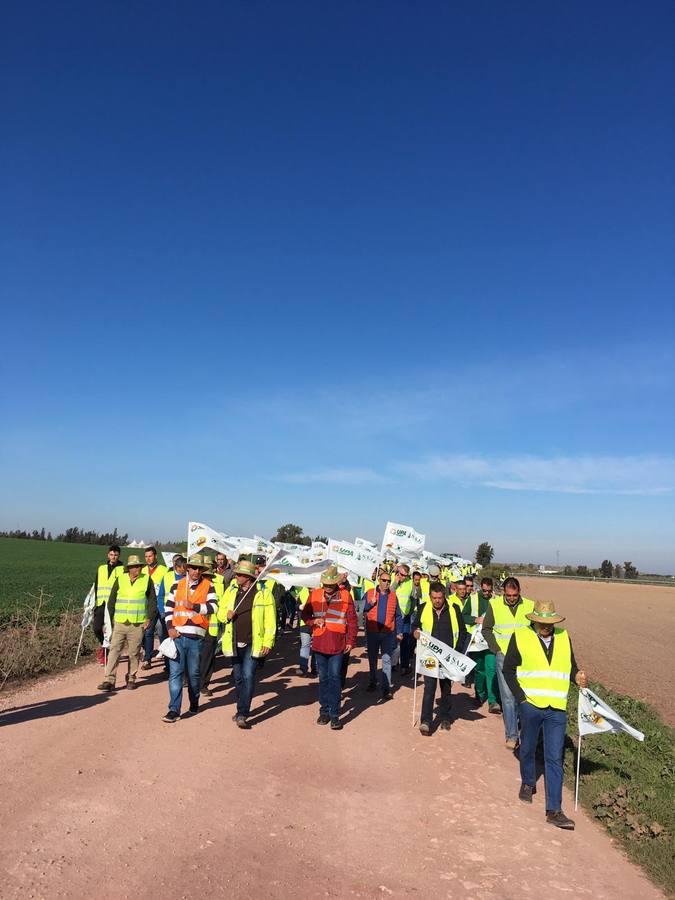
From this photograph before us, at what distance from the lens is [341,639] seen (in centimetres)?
827

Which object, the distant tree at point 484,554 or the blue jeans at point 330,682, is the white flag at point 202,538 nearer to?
the blue jeans at point 330,682

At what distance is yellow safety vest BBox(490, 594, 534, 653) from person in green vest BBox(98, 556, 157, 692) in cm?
502

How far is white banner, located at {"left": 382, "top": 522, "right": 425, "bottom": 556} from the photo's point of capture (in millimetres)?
17672

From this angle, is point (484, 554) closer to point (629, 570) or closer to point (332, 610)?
point (629, 570)

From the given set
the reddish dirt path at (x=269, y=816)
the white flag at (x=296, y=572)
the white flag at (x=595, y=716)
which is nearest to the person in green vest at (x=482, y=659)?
the reddish dirt path at (x=269, y=816)

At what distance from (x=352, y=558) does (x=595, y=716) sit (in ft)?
23.6

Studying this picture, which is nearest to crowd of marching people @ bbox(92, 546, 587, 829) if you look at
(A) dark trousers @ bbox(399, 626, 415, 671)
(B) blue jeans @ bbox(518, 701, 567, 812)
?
(B) blue jeans @ bbox(518, 701, 567, 812)

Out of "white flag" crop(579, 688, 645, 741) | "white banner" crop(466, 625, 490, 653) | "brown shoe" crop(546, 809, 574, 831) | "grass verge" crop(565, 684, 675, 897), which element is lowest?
"grass verge" crop(565, 684, 675, 897)

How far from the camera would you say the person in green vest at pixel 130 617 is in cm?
917

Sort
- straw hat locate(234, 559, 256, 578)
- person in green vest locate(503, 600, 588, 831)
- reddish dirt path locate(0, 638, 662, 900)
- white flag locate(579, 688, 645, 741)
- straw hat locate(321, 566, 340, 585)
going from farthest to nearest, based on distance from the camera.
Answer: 1. straw hat locate(321, 566, 340, 585)
2. straw hat locate(234, 559, 256, 578)
3. white flag locate(579, 688, 645, 741)
4. person in green vest locate(503, 600, 588, 831)
5. reddish dirt path locate(0, 638, 662, 900)

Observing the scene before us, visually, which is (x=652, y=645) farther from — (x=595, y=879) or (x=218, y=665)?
(x=595, y=879)

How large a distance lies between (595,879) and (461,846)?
3.23 ft

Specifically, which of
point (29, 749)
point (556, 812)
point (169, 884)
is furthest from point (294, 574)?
point (169, 884)

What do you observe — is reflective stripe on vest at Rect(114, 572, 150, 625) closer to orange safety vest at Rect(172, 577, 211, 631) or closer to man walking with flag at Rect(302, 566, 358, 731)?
orange safety vest at Rect(172, 577, 211, 631)
